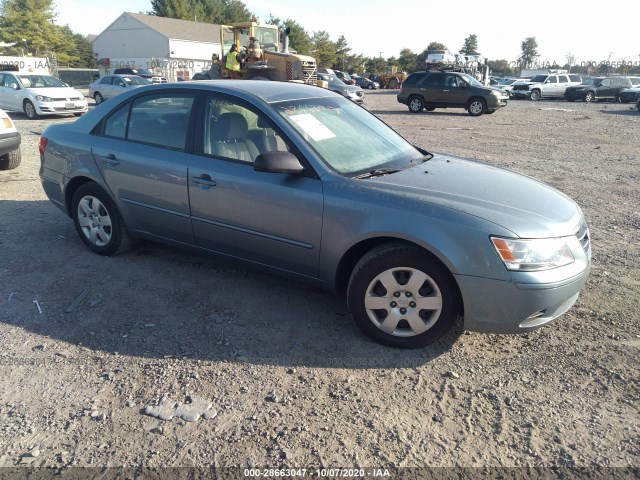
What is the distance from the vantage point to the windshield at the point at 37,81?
16906 millimetres

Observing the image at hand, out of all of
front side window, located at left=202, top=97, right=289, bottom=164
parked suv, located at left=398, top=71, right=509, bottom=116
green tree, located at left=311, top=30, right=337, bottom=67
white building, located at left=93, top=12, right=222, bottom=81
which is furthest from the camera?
green tree, located at left=311, top=30, right=337, bottom=67

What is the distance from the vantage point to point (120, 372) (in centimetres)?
312

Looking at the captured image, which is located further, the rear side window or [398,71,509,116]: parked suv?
the rear side window

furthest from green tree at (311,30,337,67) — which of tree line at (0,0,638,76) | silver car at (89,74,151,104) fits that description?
silver car at (89,74,151,104)

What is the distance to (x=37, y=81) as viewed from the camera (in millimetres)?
17141

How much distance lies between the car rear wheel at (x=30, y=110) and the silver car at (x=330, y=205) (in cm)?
1403

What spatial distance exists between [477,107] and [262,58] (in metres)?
8.97

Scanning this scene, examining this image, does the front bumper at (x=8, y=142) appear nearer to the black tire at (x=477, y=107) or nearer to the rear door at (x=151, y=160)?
the rear door at (x=151, y=160)

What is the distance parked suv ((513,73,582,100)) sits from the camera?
3167cm

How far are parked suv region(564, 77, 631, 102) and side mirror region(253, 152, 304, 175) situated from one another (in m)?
32.5

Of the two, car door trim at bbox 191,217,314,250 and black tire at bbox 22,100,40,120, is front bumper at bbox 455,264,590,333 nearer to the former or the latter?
car door trim at bbox 191,217,314,250

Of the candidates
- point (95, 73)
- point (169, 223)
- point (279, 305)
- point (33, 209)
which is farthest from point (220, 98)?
point (95, 73)

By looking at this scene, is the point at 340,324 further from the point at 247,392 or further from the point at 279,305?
the point at 247,392

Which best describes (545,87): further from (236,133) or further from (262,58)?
(236,133)
